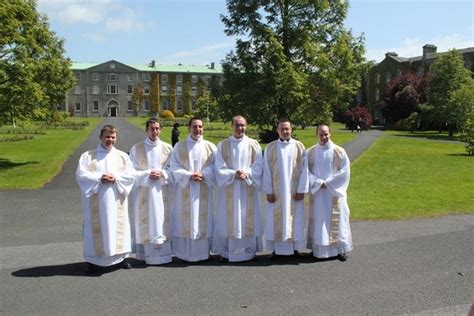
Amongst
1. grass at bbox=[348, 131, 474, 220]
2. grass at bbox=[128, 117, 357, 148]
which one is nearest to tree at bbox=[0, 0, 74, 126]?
grass at bbox=[348, 131, 474, 220]

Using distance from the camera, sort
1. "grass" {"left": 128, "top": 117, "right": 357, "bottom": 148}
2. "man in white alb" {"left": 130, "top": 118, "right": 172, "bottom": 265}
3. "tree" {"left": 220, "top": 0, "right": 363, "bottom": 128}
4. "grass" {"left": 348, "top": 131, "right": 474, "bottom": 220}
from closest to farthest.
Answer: "man in white alb" {"left": 130, "top": 118, "right": 172, "bottom": 265} → "grass" {"left": 348, "top": 131, "right": 474, "bottom": 220} → "tree" {"left": 220, "top": 0, "right": 363, "bottom": 128} → "grass" {"left": 128, "top": 117, "right": 357, "bottom": 148}

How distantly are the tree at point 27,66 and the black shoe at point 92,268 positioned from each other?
13824mm

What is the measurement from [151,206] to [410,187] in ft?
34.4

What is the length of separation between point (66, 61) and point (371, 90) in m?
73.7

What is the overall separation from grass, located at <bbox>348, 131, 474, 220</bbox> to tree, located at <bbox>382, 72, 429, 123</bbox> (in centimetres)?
3940

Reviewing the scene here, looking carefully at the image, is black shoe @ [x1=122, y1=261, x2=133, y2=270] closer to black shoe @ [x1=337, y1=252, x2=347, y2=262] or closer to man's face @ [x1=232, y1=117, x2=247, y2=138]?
man's face @ [x1=232, y1=117, x2=247, y2=138]

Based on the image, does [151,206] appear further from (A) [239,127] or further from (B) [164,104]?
(B) [164,104]

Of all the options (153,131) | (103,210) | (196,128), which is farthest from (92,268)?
(196,128)

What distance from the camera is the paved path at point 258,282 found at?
17.4 ft

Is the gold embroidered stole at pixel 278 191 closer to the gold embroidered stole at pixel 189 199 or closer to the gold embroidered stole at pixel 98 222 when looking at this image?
the gold embroidered stole at pixel 189 199

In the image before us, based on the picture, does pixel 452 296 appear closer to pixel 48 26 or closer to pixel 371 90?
pixel 48 26

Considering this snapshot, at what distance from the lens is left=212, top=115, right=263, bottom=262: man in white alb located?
706cm

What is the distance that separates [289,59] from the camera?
98.2 feet

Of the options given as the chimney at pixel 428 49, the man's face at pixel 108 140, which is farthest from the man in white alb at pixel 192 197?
the chimney at pixel 428 49
